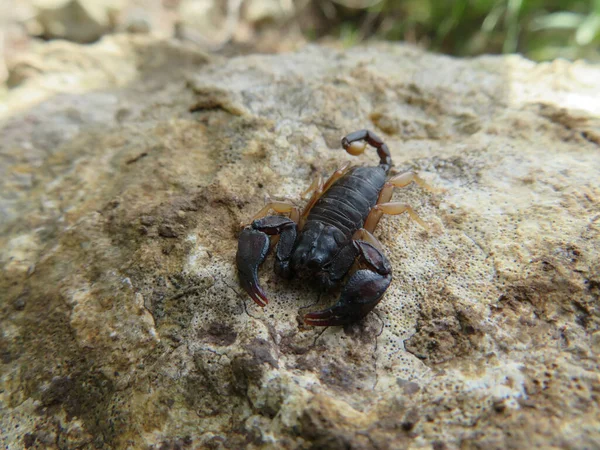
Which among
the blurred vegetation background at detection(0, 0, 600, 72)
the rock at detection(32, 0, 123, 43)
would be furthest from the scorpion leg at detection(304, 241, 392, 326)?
the rock at detection(32, 0, 123, 43)

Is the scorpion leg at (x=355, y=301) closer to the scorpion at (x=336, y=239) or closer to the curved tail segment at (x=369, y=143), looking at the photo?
the scorpion at (x=336, y=239)

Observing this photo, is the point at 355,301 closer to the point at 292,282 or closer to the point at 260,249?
the point at 292,282

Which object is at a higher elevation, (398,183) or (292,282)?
(398,183)

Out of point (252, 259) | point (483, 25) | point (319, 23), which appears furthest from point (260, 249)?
point (319, 23)

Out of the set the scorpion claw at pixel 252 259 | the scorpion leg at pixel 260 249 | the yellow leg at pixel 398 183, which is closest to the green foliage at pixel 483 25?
the yellow leg at pixel 398 183

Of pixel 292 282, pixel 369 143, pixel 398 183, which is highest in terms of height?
pixel 369 143

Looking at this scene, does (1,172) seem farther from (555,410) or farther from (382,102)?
(555,410)

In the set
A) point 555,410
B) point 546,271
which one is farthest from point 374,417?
point 546,271
